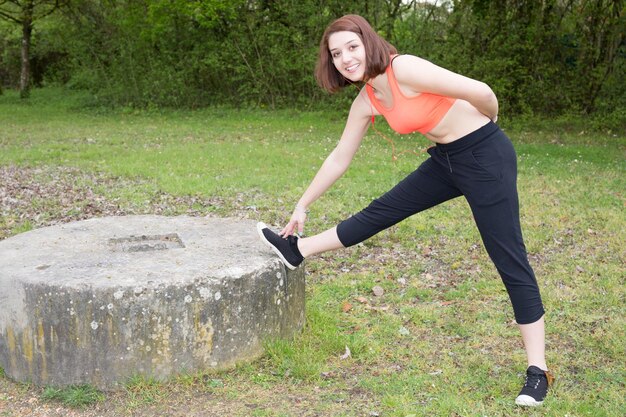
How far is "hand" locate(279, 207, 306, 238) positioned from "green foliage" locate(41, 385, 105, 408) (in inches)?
60.6

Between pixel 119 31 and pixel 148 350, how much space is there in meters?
22.5

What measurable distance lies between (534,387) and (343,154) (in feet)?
5.99

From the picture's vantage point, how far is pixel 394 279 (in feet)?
21.0

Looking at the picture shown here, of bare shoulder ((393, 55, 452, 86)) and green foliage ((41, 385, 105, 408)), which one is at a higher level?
bare shoulder ((393, 55, 452, 86))

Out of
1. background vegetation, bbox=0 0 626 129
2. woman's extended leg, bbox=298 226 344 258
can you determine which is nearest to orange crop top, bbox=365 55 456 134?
woman's extended leg, bbox=298 226 344 258

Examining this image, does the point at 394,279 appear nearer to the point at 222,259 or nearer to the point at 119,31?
the point at 222,259

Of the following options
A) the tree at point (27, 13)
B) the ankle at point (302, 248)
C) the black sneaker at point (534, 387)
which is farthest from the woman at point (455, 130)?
the tree at point (27, 13)

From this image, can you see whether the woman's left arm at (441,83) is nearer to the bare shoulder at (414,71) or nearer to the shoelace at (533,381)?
the bare shoulder at (414,71)

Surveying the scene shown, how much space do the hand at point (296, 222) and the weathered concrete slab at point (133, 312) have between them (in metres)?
0.20

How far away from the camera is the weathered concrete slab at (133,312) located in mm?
4082

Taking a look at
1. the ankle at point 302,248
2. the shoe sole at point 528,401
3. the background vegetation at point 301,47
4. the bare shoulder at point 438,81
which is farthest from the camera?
the background vegetation at point 301,47

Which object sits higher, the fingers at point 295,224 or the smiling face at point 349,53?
the smiling face at point 349,53

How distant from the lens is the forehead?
3811 mm

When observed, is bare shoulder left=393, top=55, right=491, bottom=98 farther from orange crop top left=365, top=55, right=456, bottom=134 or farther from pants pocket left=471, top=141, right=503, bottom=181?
pants pocket left=471, top=141, right=503, bottom=181
